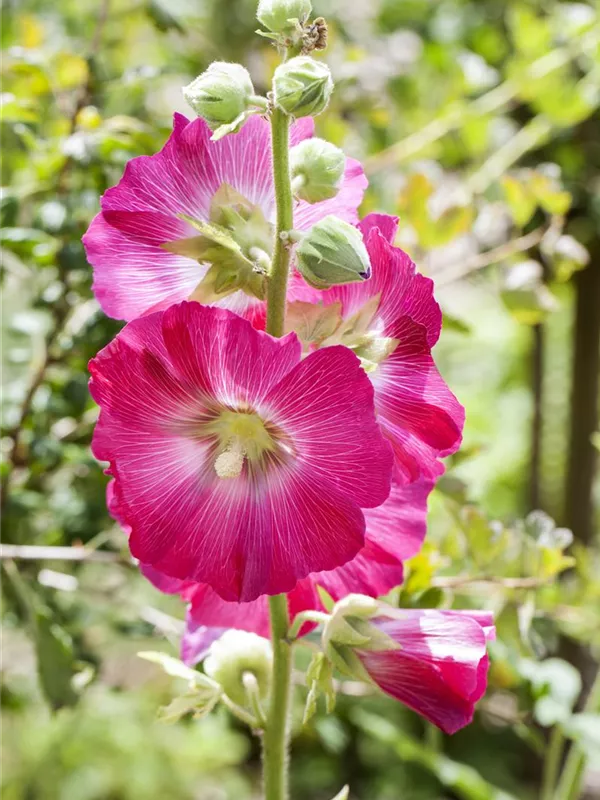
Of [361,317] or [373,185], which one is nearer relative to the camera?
[361,317]

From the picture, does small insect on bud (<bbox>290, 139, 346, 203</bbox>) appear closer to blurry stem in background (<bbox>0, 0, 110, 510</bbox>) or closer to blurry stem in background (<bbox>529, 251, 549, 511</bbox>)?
blurry stem in background (<bbox>0, 0, 110, 510</bbox>)

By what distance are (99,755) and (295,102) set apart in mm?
1146

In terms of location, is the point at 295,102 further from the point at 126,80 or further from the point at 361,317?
the point at 126,80

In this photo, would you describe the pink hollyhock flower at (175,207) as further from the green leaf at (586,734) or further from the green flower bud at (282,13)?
the green leaf at (586,734)

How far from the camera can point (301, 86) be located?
280 millimetres

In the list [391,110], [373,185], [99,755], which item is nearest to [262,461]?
[373,185]

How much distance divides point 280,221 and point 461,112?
0.55 metres

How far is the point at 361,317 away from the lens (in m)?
0.34

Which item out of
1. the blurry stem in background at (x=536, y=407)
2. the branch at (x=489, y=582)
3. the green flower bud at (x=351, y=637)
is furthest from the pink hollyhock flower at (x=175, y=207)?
the blurry stem in background at (x=536, y=407)

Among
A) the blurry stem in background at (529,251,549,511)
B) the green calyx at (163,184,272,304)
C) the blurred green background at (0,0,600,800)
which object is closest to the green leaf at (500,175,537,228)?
the blurred green background at (0,0,600,800)

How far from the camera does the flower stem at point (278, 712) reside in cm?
36

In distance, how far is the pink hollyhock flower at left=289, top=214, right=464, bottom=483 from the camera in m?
0.32

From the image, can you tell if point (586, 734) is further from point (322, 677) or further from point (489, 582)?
point (322, 677)

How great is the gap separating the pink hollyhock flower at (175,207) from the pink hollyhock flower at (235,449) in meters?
0.05
